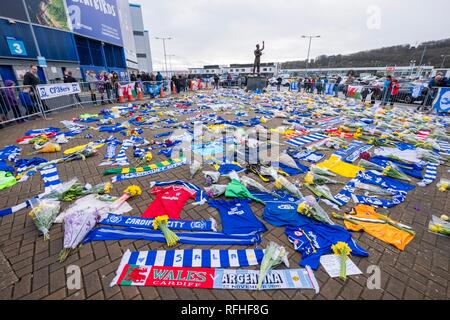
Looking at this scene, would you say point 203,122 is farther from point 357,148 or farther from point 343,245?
point 343,245

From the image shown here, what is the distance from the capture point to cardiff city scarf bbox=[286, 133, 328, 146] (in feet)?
21.2

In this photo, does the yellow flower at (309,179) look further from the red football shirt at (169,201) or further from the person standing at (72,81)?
the person standing at (72,81)

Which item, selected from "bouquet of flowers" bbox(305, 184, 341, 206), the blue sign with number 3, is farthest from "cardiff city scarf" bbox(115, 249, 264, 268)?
the blue sign with number 3

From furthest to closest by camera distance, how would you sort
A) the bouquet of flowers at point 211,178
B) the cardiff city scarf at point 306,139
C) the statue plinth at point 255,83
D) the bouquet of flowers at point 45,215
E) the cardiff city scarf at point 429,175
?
the statue plinth at point 255,83, the cardiff city scarf at point 306,139, the cardiff city scarf at point 429,175, the bouquet of flowers at point 211,178, the bouquet of flowers at point 45,215

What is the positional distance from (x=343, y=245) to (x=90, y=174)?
4.77 m

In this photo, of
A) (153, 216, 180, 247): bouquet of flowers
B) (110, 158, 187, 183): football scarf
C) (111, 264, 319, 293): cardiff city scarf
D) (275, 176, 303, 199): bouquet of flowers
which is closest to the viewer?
(111, 264, 319, 293): cardiff city scarf

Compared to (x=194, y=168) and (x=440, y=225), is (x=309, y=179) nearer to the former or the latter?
(x=440, y=225)

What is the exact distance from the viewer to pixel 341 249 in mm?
2477

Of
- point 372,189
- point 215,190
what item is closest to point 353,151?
point 372,189

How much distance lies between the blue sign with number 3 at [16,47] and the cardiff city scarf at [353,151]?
57.6 ft

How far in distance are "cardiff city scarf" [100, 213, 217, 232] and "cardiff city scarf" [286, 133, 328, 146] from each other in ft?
14.5

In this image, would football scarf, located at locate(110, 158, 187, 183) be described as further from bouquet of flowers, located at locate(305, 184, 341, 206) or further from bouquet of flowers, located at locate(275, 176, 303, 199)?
bouquet of flowers, located at locate(305, 184, 341, 206)

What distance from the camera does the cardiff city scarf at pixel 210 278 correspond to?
212 cm

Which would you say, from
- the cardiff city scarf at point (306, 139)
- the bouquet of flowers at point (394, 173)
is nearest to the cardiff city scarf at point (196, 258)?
the bouquet of flowers at point (394, 173)
